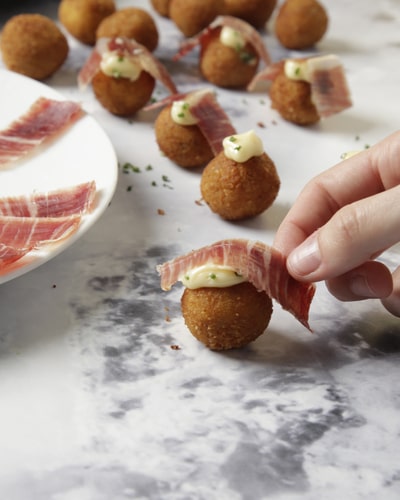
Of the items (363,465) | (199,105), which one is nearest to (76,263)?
(199,105)

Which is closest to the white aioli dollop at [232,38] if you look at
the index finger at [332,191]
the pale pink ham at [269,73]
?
the pale pink ham at [269,73]

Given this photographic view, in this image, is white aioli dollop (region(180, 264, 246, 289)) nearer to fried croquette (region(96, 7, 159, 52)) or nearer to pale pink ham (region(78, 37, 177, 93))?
pale pink ham (region(78, 37, 177, 93))

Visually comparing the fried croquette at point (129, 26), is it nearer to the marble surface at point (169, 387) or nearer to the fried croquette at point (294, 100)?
the fried croquette at point (294, 100)

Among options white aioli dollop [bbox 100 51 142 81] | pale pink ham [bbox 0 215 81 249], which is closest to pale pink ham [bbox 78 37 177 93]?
white aioli dollop [bbox 100 51 142 81]

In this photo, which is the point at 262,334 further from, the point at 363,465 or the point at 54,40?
the point at 54,40

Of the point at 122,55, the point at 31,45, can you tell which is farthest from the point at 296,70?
the point at 31,45
